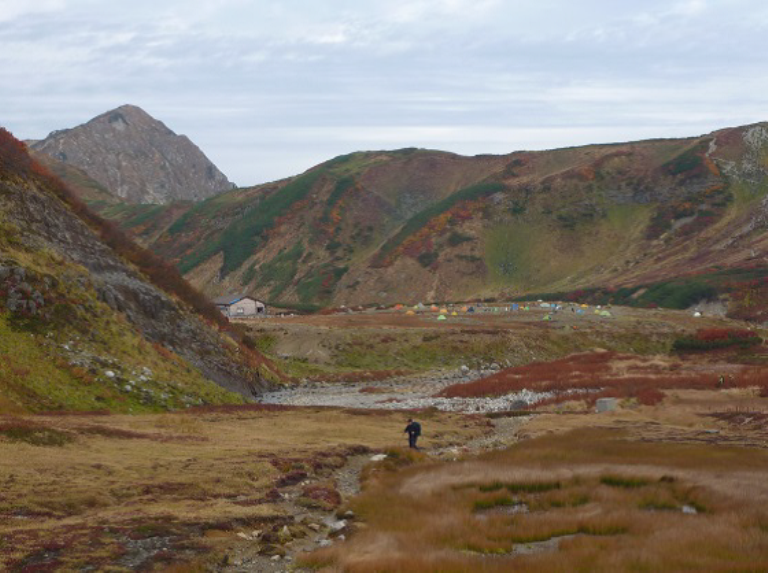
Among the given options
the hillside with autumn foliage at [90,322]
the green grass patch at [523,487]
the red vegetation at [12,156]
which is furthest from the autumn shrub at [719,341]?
the red vegetation at [12,156]

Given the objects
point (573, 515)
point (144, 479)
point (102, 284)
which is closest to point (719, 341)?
point (102, 284)

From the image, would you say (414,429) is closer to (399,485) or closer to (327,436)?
(327,436)

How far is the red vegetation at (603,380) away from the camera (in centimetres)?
5322

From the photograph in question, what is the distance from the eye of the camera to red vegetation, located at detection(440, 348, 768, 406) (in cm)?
5322

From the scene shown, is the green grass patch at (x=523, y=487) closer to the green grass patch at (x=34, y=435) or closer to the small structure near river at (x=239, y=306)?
the green grass patch at (x=34, y=435)

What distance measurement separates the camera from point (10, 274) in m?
47.3

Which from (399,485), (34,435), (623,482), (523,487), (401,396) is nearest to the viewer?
(623,482)

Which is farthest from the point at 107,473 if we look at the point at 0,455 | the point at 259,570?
the point at 259,570

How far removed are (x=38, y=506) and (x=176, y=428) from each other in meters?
16.4

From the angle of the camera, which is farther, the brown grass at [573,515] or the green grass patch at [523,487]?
the green grass patch at [523,487]

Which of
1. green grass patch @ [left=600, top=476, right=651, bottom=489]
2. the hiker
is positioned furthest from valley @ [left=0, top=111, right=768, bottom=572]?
the hiker

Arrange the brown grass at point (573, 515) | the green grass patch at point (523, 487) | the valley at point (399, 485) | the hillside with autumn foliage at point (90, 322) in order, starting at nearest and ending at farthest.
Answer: the brown grass at point (573, 515), the valley at point (399, 485), the green grass patch at point (523, 487), the hillside with autumn foliage at point (90, 322)

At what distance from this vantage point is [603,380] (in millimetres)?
61531

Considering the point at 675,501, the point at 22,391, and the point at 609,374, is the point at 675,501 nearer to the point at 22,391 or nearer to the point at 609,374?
the point at 22,391
